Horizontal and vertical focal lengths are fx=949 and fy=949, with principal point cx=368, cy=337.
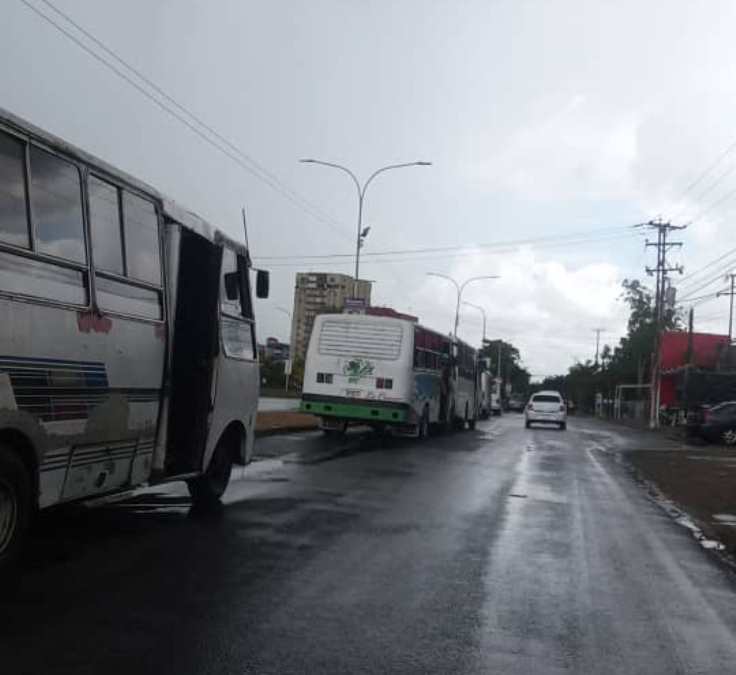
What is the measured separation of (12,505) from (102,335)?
5.20ft

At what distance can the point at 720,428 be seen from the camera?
1328 inches

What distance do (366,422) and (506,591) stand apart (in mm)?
16709

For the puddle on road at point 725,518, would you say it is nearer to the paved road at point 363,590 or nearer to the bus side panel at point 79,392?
the paved road at point 363,590

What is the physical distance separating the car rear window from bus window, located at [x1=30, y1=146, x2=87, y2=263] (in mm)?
37574

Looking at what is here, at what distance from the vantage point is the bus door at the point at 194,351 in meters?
9.67

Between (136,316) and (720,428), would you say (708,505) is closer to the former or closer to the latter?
(136,316)

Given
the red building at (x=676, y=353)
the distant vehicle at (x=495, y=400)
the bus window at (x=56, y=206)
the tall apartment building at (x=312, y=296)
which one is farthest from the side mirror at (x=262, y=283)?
the distant vehicle at (x=495, y=400)

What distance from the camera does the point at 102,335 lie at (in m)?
7.51

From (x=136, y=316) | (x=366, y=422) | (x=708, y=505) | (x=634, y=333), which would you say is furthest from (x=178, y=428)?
(x=634, y=333)

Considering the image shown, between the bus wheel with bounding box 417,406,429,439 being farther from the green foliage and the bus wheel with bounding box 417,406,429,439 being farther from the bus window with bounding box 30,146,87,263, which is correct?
the green foliage

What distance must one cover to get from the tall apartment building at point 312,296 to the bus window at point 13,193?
54003mm

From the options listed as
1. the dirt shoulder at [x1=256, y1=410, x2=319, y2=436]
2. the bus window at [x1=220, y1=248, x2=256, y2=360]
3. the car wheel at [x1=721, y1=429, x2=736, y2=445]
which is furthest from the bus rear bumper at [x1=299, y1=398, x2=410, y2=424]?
the car wheel at [x1=721, y1=429, x2=736, y2=445]

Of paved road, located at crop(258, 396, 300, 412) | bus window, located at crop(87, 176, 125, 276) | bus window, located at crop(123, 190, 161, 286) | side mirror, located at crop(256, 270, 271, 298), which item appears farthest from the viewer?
paved road, located at crop(258, 396, 300, 412)

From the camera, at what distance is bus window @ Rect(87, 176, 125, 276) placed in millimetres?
7500
